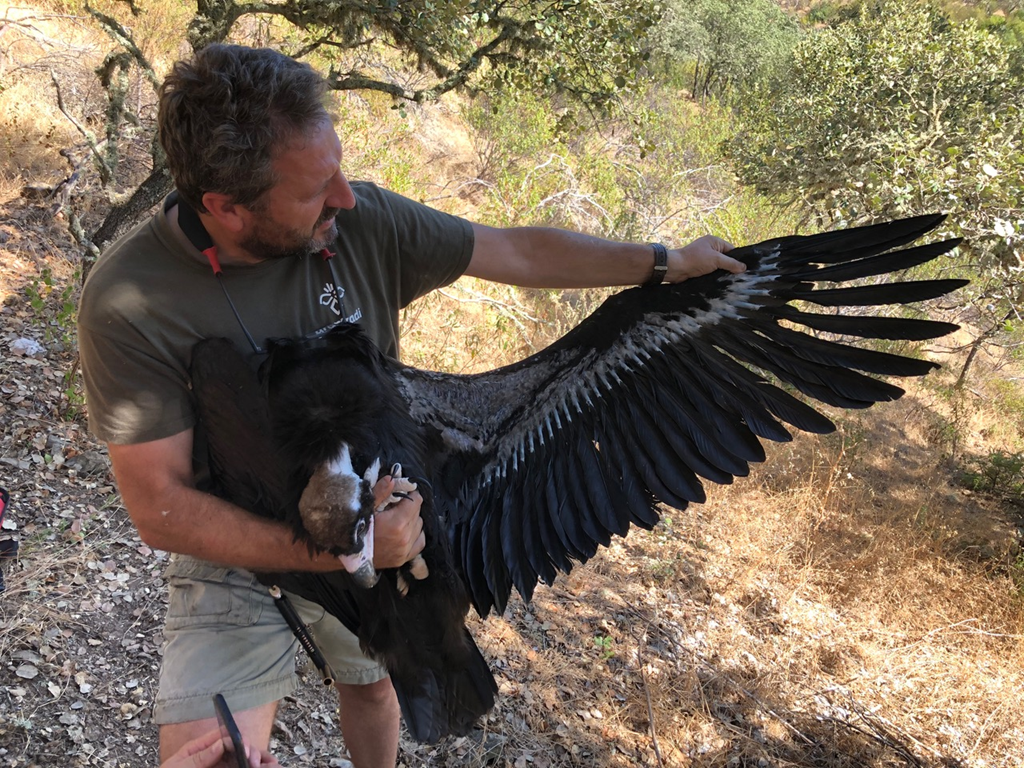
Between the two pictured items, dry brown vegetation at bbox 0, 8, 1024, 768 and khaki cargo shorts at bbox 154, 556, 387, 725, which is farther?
dry brown vegetation at bbox 0, 8, 1024, 768

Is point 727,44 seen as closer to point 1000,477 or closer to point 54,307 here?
point 1000,477

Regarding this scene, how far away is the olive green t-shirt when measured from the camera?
2.03 meters

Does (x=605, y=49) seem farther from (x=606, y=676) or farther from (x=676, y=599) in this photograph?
(x=606, y=676)

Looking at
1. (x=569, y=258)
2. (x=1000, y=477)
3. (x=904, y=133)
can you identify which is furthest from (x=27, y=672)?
(x=1000, y=477)

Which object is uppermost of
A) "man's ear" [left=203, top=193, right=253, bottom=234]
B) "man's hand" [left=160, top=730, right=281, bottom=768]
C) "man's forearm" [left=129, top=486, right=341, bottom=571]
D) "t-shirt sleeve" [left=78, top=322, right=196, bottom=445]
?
"man's ear" [left=203, top=193, right=253, bottom=234]

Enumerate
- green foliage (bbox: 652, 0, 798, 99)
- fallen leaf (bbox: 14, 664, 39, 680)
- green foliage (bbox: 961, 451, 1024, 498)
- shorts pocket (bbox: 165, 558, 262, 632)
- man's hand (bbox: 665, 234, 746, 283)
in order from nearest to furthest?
shorts pocket (bbox: 165, 558, 262, 632)
man's hand (bbox: 665, 234, 746, 283)
fallen leaf (bbox: 14, 664, 39, 680)
green foliage (bbox: 961, 451, 1024, 498)
green foliage (bbox: 652, 0, 798, 99)

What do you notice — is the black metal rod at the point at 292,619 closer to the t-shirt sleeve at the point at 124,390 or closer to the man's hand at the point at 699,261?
the t-shirt sleeve at the point at 124,390

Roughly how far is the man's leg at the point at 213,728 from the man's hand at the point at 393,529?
0.64 metres

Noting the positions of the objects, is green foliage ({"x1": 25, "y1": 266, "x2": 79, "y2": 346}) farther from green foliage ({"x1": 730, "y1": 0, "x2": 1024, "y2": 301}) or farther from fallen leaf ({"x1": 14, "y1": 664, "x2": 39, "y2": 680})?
green foliage ({"x1": 730, "y1": 0, "x2": 1024, "y2": 301})

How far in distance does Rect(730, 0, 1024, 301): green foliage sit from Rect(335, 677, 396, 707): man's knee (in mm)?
5096

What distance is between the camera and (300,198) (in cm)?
211

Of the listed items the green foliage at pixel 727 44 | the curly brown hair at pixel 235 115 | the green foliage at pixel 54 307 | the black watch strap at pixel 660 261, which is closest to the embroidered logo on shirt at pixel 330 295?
the curly brown hair at pixel 235 115

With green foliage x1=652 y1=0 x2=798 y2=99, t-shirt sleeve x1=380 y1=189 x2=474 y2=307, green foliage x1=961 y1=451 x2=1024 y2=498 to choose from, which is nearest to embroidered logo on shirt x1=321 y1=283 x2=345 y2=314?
t-shirt sleeve x1=380 y1=189 x2=474 y2=307

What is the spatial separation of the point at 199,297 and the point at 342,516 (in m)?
0.79
